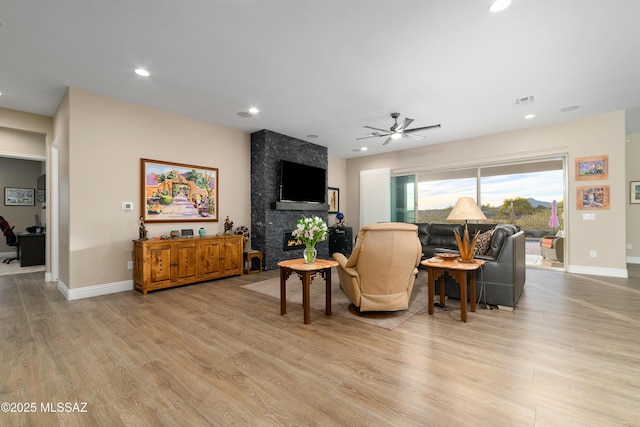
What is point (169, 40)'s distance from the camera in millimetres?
2875

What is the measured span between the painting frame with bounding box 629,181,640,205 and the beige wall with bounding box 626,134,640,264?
5cm

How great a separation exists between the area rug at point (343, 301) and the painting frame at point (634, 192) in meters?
5.66

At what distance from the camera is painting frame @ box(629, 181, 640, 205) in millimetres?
6434

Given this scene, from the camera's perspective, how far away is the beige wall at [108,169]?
3984 mm

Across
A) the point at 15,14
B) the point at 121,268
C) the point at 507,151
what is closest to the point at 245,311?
the point at 121,268

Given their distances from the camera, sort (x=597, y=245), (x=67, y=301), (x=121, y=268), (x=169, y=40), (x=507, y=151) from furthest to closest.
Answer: (x=507, y=151) < (x=597, y=245) < (x=121, y=268) < (x=67, y=301) < (x=169, y=40)

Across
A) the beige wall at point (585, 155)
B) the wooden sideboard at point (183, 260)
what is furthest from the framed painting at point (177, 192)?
the beige wall at point (585, 155)

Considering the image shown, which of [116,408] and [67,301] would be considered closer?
[116,408]

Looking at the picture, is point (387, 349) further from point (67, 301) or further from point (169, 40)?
point (67, 301)

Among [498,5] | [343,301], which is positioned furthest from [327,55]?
[343,301]

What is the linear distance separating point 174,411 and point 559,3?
13.9 feet

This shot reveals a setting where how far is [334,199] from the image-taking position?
8656 mm

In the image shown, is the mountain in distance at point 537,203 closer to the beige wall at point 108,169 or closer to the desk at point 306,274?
the desk at point 306,274

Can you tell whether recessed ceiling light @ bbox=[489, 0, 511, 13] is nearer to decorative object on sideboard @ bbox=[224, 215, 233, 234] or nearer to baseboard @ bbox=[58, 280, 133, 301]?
decorative object on sideboard @ bbox=[224, 215, 233, 234]
